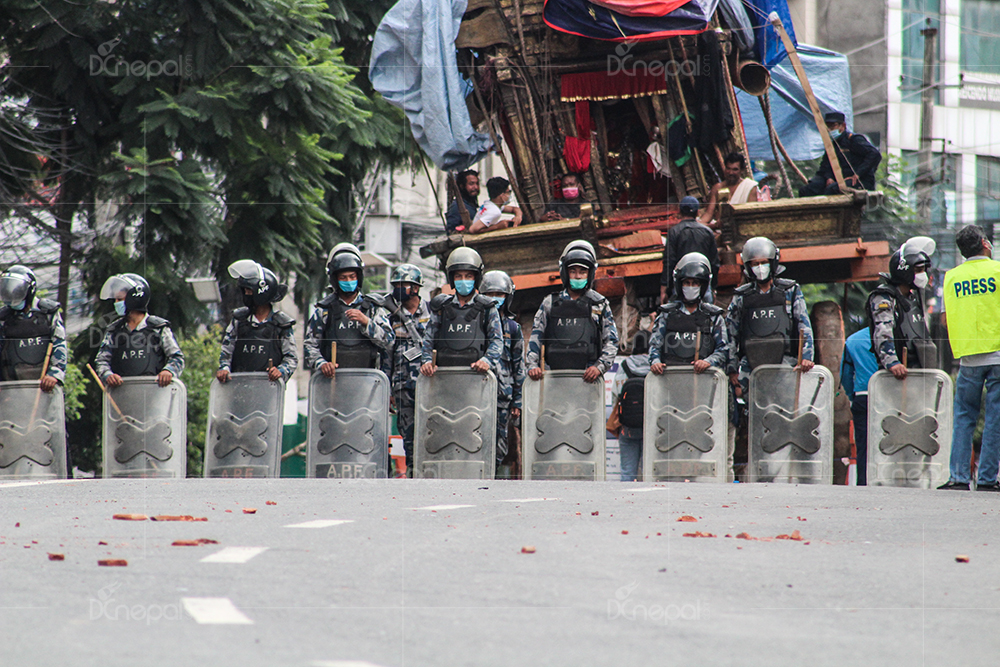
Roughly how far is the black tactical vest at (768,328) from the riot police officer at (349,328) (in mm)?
3237

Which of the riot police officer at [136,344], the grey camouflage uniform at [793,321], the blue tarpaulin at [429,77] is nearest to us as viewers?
the grey camouflage uniform at [793,321]

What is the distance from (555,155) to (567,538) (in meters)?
12.0

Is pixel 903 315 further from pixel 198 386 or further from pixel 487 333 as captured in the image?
pixel 198 386

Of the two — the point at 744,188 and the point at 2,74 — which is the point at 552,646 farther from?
the point at 2,74

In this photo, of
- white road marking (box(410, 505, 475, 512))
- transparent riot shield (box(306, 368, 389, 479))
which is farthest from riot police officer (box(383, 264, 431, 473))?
white road marking (box(410, 505, 475, 512))

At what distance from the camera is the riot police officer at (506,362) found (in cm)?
1252

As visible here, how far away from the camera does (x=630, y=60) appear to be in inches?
695

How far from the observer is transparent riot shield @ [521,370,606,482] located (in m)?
12.2

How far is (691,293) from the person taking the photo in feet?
41.3

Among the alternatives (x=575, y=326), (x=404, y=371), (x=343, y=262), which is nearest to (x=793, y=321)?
(x=575, y=326)

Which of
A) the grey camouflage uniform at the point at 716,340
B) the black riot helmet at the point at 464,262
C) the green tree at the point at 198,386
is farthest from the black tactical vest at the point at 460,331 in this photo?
the green tree at the point at 198,386

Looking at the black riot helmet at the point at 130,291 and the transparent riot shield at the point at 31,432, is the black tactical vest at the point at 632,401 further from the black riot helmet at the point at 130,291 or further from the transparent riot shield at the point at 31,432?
the transparent riot shield at the point at 31,432

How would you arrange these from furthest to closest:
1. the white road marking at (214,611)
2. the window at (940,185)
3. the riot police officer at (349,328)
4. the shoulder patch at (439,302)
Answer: the window at (940,185) → the riot police officer at (349,328) → the shoulder patch at (439,302) → the white road marking at (214,611)

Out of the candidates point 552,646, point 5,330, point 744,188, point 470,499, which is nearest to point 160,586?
point 552,646
